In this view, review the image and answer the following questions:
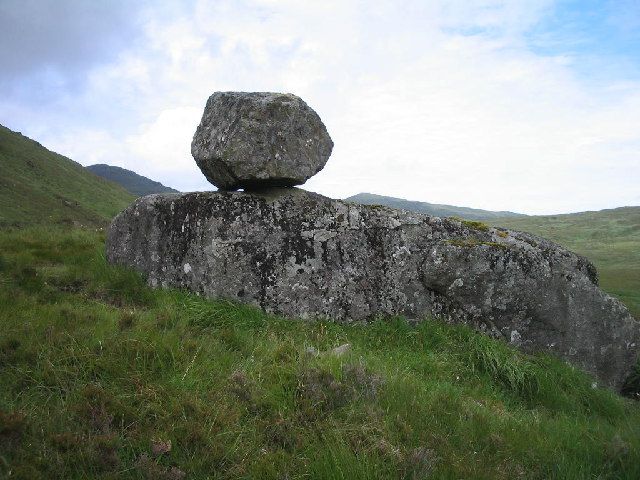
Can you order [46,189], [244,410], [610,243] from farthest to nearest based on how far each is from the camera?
[610,243] → [46,189] → [244,410]

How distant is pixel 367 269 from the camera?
33.2 ft

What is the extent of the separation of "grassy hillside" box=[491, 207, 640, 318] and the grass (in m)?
19.1

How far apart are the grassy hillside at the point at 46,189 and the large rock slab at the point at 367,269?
28.2 m

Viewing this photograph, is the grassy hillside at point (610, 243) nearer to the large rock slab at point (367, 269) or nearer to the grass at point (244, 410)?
the large rock slab at point (367, 269)

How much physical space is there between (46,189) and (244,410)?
53039 millimetres

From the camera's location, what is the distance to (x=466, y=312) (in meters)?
10.0

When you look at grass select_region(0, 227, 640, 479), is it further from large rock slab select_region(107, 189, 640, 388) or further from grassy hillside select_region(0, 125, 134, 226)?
grassy hillside select_region(0, 125, 134, 226)

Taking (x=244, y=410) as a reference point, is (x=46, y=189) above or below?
above

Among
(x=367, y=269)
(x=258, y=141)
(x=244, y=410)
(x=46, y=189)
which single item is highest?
(x=46, y=189)

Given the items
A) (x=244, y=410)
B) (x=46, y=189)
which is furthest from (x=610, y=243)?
(x=244, y=410)

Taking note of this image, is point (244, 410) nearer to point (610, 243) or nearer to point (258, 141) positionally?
point (258, 141)

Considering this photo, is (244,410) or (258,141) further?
(258,141)

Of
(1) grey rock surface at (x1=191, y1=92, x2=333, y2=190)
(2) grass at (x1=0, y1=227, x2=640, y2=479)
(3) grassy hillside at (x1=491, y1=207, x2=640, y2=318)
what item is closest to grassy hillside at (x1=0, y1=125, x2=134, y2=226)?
(1) grey rock surface at (x1=191, y1=92, x2=333, y2=190)

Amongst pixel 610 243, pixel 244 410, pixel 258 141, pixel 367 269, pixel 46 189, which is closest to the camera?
pixel 244 410
